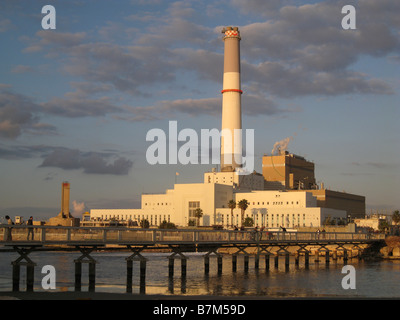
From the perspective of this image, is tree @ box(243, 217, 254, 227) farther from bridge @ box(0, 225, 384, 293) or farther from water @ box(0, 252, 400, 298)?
water @ box(0, 252, 400, 298)

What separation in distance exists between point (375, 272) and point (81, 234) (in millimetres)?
39334

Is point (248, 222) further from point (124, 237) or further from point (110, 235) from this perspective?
point (110, 235)

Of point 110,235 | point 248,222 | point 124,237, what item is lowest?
point 248,222

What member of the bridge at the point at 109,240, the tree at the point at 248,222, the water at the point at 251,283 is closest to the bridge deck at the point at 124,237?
the bridge at the point at 109,240

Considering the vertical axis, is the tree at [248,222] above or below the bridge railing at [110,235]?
below

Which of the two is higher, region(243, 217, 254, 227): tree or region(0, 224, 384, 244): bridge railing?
region(0, 224, 384, 244): bridge railing

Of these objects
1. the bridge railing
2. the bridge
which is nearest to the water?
the bridge

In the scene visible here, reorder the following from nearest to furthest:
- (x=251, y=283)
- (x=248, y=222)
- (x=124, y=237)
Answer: (x=124, y=237) → (x=251, y=283) → (x=248, y=222)

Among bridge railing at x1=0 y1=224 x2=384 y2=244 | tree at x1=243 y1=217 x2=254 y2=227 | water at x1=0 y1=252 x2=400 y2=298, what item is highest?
bridge railing at x1=0 y1=224 x2=384 y2=244

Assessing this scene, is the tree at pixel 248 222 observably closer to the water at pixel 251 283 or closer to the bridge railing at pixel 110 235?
the water at pixel 251 283

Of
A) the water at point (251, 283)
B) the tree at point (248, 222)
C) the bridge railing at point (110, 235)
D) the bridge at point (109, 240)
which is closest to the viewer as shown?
the bridge railing at point (110, 235)

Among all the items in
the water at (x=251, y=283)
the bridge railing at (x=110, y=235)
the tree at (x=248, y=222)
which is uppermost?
the bridge railing at (x=110, y=235)

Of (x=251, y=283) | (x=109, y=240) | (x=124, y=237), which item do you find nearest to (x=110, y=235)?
(x=109, y=240)

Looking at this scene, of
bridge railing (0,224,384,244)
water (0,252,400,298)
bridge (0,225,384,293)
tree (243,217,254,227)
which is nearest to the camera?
bridge railing (0,224,384,244)
